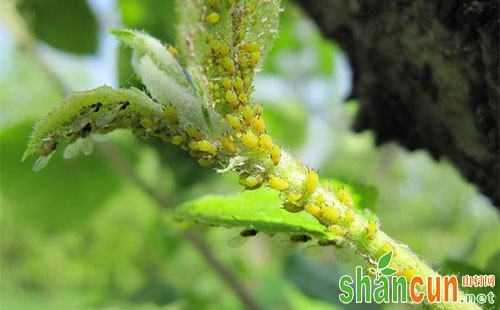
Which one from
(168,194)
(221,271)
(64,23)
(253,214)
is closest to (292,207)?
(253,214)

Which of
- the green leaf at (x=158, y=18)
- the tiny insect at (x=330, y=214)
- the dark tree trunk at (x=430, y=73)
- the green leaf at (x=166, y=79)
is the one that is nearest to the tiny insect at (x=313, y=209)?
the tiny insect at (x=330, y=214)

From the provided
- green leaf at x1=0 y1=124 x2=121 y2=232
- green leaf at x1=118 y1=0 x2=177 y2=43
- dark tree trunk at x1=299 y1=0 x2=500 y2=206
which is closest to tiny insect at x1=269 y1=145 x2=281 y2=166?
dark tree trunk at x1=299 y1=0 x2=500 y2=206

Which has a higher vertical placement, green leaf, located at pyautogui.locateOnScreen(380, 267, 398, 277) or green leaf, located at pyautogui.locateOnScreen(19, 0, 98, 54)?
green leaf, located at pyautogui.locateOnScreen(19, 0, 98, 54)

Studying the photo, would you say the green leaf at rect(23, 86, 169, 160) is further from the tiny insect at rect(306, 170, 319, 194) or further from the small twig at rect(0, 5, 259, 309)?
the small twig at rect(0, 5, 259, 309)

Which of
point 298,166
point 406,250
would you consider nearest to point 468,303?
point 406,250

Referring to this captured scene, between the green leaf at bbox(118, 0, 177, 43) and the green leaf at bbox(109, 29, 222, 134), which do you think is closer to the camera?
the green leaf at bbox(109, 29, 222, 134)

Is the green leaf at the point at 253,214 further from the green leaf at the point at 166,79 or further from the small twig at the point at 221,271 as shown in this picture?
the small twig at the point at 221,271

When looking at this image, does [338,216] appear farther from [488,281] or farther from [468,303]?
[488,281]
